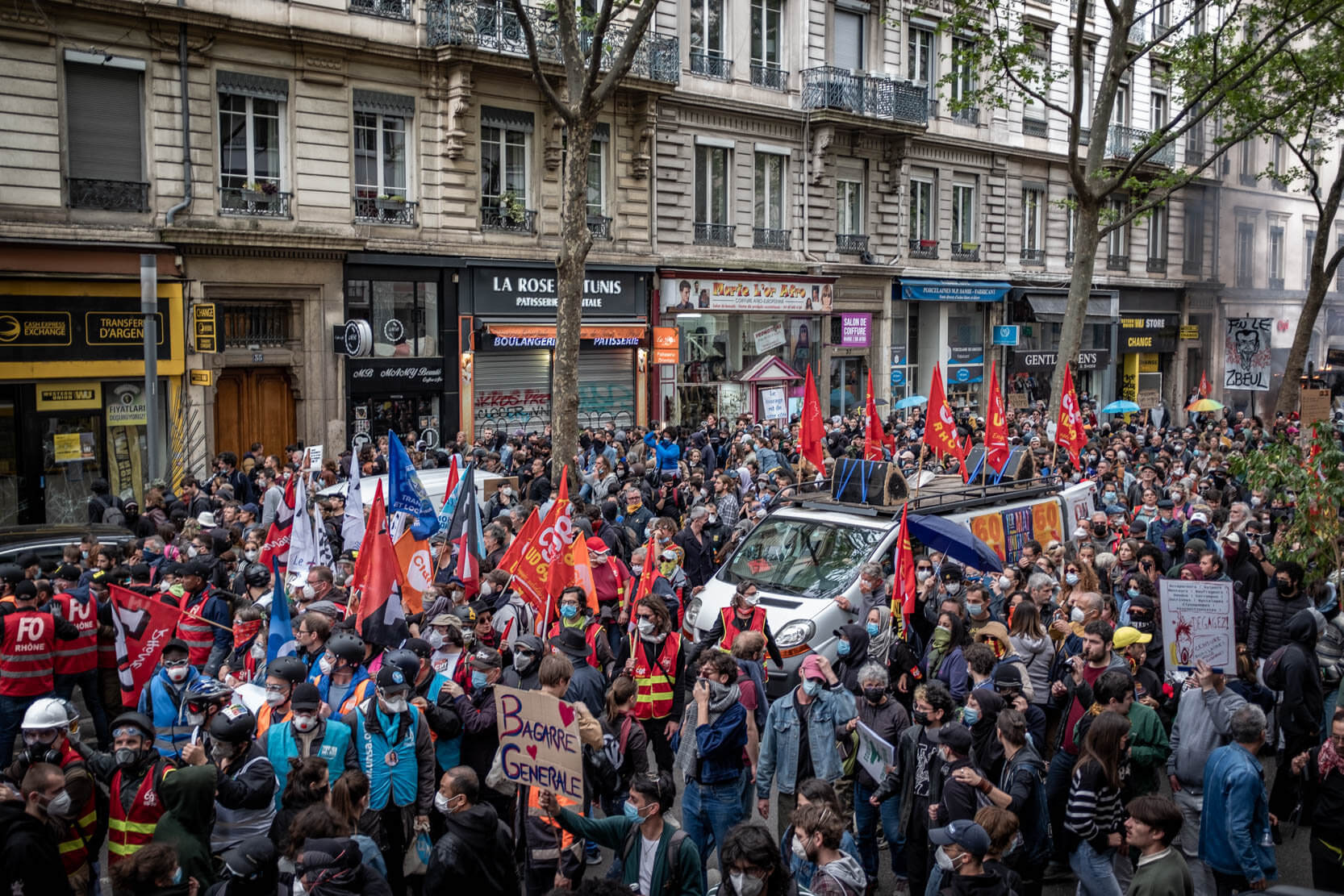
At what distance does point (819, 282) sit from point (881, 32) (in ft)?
23.4

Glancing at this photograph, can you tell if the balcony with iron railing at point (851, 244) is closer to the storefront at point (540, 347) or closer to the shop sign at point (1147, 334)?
the storefront at point (540, 347)

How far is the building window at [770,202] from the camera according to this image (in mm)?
29594

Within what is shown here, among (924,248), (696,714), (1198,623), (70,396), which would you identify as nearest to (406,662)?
(696,714)

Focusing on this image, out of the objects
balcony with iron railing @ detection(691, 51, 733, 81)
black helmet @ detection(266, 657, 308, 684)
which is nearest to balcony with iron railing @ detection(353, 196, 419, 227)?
balcony with iron railing @ detection(691, 51, 733, 81)

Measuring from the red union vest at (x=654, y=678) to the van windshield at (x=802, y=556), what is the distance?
2.74m

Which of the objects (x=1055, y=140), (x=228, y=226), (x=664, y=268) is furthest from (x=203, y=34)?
(x=1055, y=140)

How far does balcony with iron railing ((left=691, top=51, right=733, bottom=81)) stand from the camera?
91.1 ft

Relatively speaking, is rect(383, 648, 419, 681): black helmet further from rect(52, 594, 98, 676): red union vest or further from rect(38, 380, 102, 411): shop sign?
rect(38, 380, 102, 411): shop sign

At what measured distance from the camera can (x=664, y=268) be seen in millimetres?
27250

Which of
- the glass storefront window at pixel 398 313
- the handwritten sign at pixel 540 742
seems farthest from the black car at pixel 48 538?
the glass storefront window at pixel 398 313

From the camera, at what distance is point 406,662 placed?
6.96 meters

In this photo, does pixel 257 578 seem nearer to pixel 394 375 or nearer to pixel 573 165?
pixel 573 165

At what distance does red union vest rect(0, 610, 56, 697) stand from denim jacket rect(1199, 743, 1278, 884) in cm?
827

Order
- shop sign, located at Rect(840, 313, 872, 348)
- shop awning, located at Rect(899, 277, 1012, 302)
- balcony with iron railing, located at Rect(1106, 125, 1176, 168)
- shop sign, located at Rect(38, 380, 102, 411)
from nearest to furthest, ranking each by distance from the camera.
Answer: shop sign, located at Rect(38, 380, 102, 411) → shop sign, located at Rect(840, 313, 872, 348) → shop awning, located at Rect(899, 277, 1012, 302) → balcony with iron railing, located at Rect(1106, 125, 1176, 168)
